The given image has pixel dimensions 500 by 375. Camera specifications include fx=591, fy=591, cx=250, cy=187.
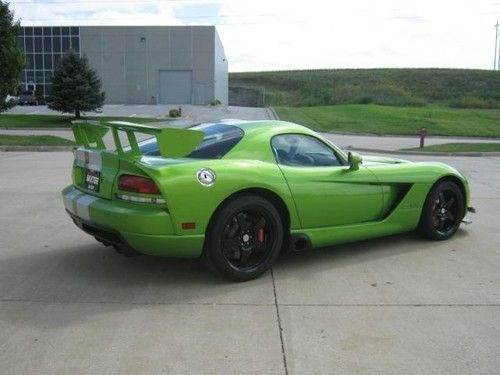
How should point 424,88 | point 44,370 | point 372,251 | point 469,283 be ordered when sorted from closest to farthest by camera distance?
point 44,370, point 469,283, point 372,251, point 424,88

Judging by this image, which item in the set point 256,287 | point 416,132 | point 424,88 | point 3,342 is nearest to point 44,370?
point 3,342

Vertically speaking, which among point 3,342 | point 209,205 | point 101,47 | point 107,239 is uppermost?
point 101,47

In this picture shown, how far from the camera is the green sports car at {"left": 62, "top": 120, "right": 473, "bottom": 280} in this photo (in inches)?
177

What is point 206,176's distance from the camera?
4562mm

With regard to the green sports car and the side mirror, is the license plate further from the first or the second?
the side mirror

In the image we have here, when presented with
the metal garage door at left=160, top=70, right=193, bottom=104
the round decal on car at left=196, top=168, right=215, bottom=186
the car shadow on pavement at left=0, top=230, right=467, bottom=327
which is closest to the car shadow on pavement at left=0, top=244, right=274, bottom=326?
the car shadow on pavement at left=0, top=230, right=467, bottom=327

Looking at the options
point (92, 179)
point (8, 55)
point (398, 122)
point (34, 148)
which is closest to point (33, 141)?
point (34, 148)

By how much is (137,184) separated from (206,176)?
528mm

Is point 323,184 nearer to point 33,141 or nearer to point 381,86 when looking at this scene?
point 33,141

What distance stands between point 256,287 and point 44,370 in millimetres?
1890

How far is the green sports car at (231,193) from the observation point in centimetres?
448

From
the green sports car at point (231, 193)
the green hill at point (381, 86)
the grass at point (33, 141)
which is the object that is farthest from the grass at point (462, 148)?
the green hill at point (381, 86)

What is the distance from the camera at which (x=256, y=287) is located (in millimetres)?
4707

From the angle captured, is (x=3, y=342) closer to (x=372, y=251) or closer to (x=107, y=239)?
(x=107, y=239)
